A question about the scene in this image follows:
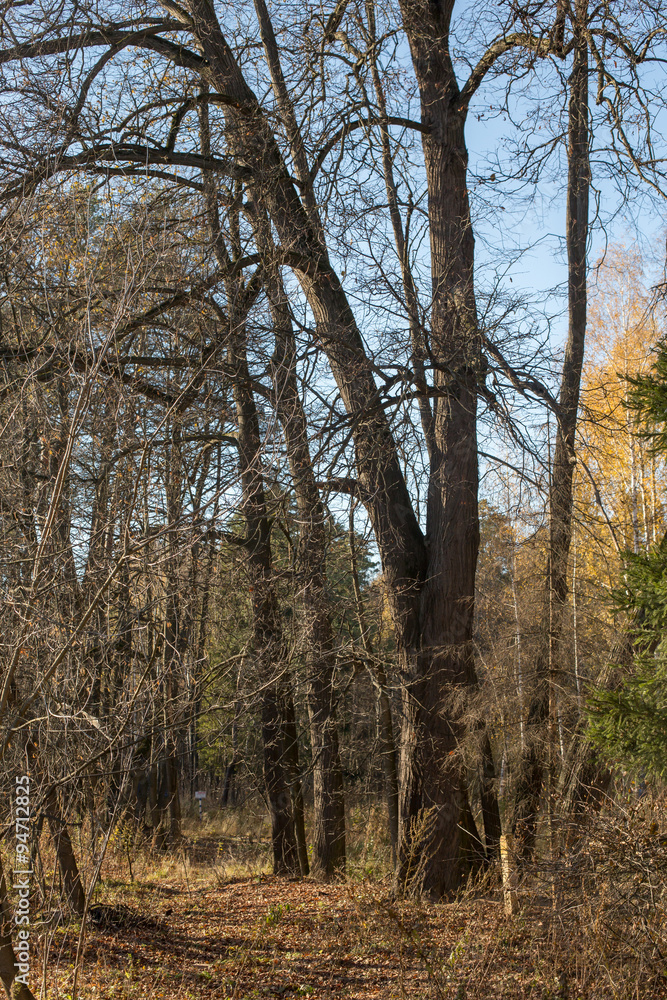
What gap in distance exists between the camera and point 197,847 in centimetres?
1445

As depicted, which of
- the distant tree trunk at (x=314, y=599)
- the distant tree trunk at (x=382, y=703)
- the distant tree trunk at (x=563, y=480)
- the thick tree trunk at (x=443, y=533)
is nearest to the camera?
the distant tree trunk at (x=314, y=599)

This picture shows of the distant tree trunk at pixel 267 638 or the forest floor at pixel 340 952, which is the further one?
the distant tree trunk at pixel 267 638

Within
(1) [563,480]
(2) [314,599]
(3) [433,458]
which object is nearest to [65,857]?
(2) [314,599]

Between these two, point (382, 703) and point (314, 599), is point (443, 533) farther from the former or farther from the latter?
point (382, 703)

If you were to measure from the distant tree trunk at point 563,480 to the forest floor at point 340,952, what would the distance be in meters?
1.09

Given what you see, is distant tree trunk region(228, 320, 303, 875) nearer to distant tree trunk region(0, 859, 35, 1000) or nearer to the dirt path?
the dirt path

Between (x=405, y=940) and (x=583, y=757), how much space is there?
215cm

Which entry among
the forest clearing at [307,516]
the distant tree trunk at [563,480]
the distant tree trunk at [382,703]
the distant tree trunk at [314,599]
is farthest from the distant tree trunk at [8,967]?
the distant tree trunk at [563,480]

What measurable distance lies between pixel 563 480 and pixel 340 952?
4.64 m

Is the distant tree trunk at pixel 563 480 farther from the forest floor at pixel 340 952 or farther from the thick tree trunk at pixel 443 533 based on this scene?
the forest floor at pixel 340 952

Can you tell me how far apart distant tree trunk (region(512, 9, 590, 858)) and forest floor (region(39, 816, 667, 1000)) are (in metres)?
1.09

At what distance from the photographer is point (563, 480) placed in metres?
7.62

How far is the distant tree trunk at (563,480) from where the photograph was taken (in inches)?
287

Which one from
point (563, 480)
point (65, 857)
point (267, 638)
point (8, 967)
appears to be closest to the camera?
point (8, 967)
